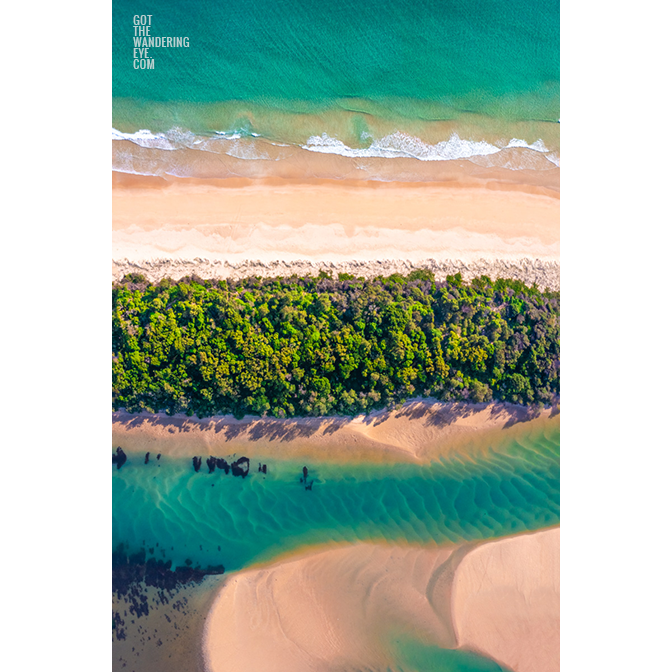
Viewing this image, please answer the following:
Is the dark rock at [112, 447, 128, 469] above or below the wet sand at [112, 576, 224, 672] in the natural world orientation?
above

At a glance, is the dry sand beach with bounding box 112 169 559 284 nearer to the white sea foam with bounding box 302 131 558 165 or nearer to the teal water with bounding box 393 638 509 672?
the white sea foam with bounding box 302 131 558 165

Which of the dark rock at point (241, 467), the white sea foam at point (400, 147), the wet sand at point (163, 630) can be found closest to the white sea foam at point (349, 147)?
the white sea foam at point (400, 147)

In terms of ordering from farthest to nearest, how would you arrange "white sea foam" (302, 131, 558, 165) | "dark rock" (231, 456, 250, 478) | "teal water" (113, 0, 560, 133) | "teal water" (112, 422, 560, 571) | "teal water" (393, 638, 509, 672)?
"white sea foam" (302, 131, 558, 165), "teal water" (113, 0, 560, 133), "dark rock" (231, 456, 250, 478), "teal water" (112, 422, 560, 571), "teal water" (393, 638, 509, 672)

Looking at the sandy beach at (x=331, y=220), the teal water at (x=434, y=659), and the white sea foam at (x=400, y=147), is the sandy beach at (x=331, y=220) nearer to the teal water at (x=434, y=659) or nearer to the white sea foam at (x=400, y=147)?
the white sea foam at (x=400, y=147)

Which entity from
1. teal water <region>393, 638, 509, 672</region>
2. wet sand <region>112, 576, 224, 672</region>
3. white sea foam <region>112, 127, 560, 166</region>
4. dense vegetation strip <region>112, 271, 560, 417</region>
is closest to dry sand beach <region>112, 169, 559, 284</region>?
white sea foam <region>112, 127, 560, 166</region>

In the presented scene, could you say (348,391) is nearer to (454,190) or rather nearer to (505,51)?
(454,190)

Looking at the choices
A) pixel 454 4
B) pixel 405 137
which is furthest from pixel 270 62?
pixel 454 4

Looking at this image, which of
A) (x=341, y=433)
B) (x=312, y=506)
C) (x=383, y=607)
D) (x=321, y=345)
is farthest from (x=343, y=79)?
(x=383, y=607)
